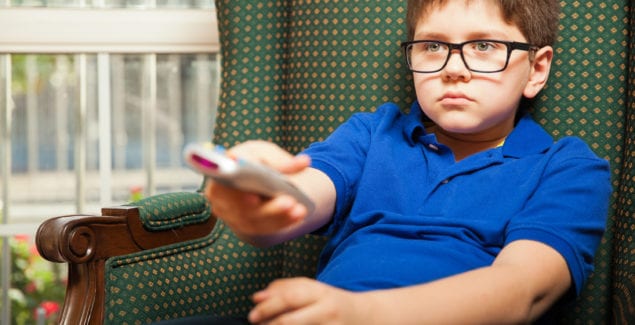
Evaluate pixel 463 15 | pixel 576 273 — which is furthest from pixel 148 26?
pixel 576 273

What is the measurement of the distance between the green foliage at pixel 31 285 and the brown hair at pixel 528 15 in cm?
186

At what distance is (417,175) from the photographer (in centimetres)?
136

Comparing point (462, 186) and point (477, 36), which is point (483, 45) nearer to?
point (477, 36)

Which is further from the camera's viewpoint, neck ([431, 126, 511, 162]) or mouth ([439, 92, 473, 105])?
neck ([431, 126, 511, 162])

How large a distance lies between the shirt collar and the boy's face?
0.06 metres

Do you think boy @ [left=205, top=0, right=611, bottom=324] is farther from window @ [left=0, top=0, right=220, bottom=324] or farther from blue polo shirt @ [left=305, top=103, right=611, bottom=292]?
window @ [left=0, top=0, right=220, bottom=324]

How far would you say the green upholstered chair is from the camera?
134 centimetres

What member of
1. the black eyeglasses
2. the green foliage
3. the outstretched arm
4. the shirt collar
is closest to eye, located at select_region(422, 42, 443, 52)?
the black eyeglasses

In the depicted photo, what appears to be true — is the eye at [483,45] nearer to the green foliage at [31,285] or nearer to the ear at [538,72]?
the ear at [538,72]

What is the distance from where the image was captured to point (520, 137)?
136cm

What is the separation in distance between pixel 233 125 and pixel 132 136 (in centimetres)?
78

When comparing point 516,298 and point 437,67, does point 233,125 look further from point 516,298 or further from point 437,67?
point 516,298

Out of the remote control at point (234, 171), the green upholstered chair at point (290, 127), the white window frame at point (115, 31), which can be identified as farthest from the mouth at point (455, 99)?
the white window frame at point (115, 31)

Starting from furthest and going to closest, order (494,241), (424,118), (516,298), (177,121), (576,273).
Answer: (177,121), (424,118), (494,241), (576,273), (516,298)
